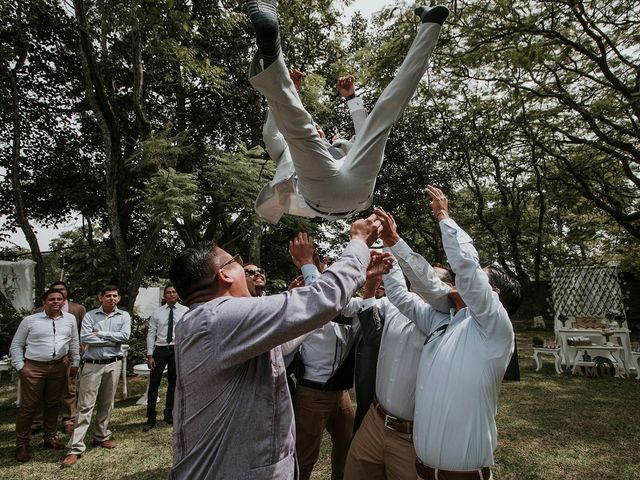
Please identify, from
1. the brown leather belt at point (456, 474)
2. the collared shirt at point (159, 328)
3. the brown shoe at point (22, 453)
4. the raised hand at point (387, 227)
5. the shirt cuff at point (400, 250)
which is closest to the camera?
the brown leather belt at point (456, 474)

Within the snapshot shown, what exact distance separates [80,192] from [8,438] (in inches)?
328

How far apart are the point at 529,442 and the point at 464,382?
3470 mm

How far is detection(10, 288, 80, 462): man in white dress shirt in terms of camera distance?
4.36 meters

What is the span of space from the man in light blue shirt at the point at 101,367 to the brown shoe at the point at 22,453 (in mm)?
417

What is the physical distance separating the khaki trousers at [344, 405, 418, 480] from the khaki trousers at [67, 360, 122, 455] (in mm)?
3296

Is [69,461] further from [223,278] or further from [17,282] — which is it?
[17,282]

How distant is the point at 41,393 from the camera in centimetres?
451

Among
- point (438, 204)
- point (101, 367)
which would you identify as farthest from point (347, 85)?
point (101, 367)

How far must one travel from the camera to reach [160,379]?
547 cm

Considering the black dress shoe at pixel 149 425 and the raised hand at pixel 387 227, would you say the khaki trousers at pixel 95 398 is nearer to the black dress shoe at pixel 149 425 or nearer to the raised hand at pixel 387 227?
the black dress shoe at pixel 149 425

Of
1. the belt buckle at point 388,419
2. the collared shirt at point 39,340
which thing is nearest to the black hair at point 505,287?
the belt buckle at point 388,419

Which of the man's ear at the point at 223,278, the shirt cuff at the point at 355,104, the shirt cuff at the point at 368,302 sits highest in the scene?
the shirt cuff at the point at 355,104

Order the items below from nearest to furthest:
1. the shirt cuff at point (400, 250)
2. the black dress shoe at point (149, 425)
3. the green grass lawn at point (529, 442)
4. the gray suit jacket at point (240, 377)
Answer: the gray suit jacket at point (240, 377), the shirt cuff at point (400, 250), the green grass lawn at point (529, 442), the black dress shoe at point (149, 425)

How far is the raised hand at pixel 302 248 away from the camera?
188 cm
